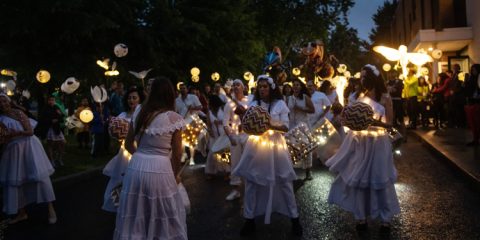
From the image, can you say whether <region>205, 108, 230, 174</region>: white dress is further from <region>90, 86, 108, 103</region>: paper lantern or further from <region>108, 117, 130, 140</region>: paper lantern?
<region>108, 117, 130, 140</region>: paper lantern

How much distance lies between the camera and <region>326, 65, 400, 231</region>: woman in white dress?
236 inches

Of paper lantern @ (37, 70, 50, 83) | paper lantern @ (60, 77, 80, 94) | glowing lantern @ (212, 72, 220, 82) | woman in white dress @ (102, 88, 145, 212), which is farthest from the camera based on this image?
glowing lantern @ (212, 72, 220, 82)

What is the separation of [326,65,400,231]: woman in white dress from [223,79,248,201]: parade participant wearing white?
194 cm

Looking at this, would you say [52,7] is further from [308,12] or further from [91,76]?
[308,12]

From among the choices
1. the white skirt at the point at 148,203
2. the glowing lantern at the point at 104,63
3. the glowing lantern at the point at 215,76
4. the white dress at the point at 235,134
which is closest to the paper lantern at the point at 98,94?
the glowing lantern at the point at 104,63

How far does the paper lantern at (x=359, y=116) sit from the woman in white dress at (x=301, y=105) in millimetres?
3547

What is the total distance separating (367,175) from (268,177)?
1169 mm

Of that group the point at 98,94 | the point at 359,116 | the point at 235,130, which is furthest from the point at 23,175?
the point at 98,94

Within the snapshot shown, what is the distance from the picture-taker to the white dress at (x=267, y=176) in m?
6.05

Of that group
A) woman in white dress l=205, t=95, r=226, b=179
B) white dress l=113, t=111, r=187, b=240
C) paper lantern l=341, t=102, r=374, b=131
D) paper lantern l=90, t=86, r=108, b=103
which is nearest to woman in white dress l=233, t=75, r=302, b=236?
paper lantern l=341, t=102, r=374, b=131

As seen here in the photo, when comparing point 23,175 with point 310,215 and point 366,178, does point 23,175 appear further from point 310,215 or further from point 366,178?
point 366,178

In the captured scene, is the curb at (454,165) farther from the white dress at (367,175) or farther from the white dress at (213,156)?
the white dress at (213,156)

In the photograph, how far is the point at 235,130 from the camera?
9.23 metres

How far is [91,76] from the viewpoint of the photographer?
580 inches
